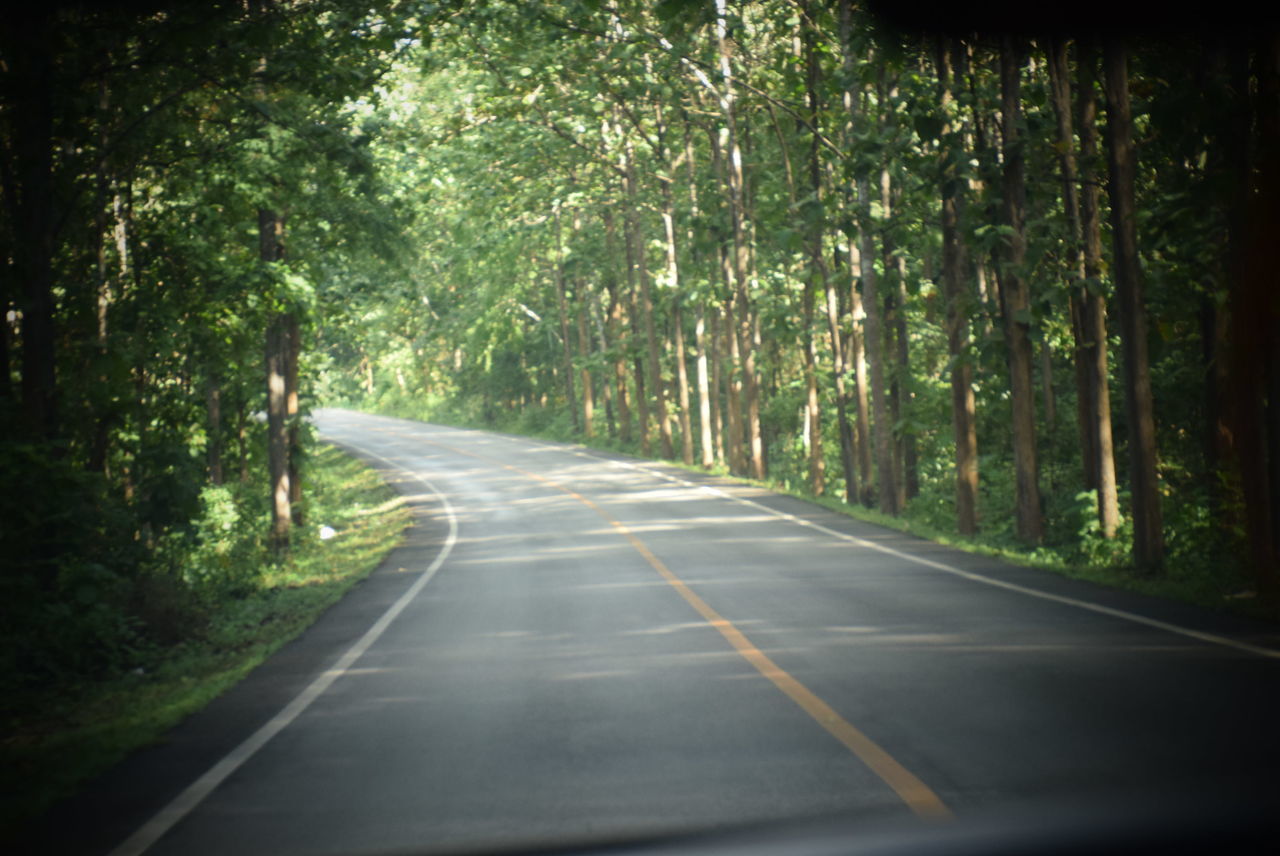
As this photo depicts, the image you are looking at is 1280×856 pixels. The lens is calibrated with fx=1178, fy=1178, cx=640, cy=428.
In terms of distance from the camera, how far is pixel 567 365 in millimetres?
54656

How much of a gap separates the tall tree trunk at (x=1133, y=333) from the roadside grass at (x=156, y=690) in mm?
9290

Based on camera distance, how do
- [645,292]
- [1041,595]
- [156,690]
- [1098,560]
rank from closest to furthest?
[156,690], [1041,595], [1098,560], [645,292]

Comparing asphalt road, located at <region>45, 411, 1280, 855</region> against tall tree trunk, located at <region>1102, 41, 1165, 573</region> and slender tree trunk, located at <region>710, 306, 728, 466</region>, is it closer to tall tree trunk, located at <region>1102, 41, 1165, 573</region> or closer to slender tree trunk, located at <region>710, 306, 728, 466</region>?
tall tree trunk, located at <region>1102, 41, 1165, 573</region>

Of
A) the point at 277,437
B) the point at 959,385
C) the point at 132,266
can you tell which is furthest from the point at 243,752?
the point at 277,437

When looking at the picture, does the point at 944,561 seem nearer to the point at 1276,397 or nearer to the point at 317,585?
the point at 1276,397

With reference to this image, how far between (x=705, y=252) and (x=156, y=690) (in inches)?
916

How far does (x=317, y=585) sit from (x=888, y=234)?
12.5m

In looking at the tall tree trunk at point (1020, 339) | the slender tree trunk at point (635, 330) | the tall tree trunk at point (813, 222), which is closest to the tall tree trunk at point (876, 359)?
the tall tree trunk at point (813, 222)

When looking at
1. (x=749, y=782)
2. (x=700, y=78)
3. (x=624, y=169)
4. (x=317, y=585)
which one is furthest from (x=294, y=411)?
(x=749, y=782)

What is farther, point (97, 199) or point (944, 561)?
point (944, 561)

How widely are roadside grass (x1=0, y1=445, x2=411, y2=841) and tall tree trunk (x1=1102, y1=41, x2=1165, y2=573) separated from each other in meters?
9.29

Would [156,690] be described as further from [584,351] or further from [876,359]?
[584,351]

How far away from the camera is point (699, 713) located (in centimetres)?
729

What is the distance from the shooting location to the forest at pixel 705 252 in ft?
36.7
